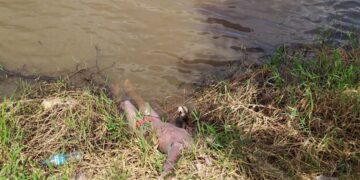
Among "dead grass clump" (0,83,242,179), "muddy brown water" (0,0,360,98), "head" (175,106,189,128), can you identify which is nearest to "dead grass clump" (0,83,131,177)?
"dead grass clump" (0,83,242,179)

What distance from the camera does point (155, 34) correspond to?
4.68 m

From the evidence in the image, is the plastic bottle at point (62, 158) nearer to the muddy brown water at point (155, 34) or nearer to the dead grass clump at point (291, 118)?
the dead grass clump at point (291, 118)

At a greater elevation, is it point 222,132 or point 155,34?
point 155,34

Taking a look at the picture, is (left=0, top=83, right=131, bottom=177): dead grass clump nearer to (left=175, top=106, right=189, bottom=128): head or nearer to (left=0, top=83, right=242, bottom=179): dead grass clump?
(left=0, top=83, right=242, bottom=179): dead grass clump

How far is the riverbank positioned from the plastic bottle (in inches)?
1.5

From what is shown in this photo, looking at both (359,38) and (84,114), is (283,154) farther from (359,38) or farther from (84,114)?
(359,38)

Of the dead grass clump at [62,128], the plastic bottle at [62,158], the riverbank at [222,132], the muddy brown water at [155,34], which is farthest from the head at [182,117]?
the plastic bottle at [62,158]

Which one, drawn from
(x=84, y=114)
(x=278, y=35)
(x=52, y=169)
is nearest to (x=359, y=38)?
(x=278, y=35)

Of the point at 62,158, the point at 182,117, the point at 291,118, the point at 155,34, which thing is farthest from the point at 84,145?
the point at 155,34

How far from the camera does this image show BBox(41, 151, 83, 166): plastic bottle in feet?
8.82

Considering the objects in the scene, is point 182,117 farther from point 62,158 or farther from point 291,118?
point 62,158

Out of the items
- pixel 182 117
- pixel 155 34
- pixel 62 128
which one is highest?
pixel 155 34

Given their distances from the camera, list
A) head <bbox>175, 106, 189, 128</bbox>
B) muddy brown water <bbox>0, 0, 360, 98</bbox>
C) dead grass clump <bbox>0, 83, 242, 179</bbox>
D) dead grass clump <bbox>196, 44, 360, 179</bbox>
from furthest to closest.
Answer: muddy brown water <bbox>0, 0, 360, 98</bbox> → head <bbox>175, 106, 189, 128</bbox> → dead grass clump <bbox>196, 44, 360, 179</bbox> → dead grass clump <bbox>0, 83, 242, 179</bbox>

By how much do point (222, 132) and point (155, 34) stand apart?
1902 mm
